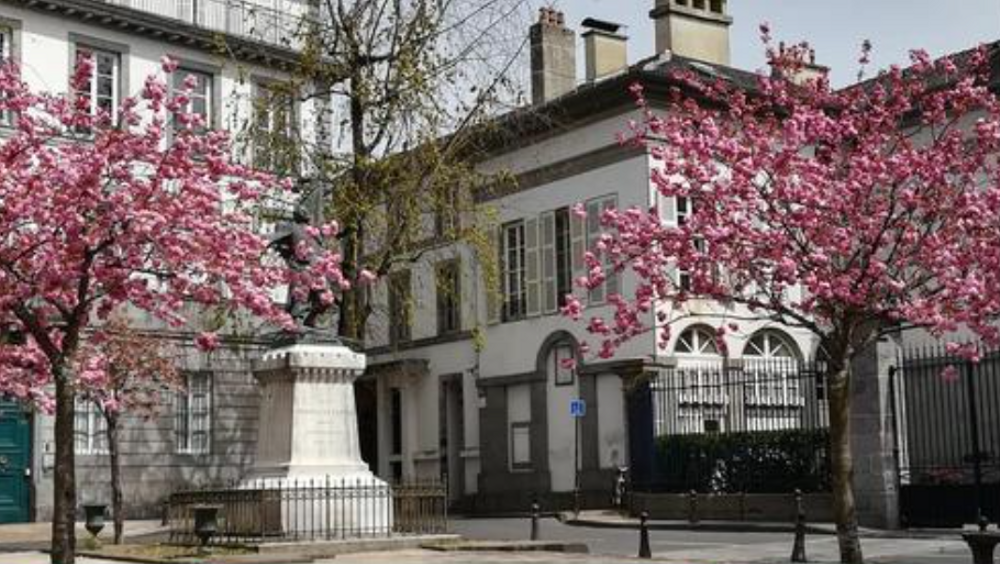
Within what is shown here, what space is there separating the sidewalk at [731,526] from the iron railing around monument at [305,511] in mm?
4352

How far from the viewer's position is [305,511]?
18500mm

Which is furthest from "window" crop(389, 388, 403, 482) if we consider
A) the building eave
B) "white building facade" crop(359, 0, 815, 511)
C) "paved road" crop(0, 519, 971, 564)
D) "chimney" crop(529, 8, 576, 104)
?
"paved road" crop(0, 519, 971, 564)

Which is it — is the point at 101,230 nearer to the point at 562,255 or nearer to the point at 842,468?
the point at 842,468

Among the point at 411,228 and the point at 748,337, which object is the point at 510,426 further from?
the point at 411,228

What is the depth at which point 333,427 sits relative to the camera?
63.6 ft

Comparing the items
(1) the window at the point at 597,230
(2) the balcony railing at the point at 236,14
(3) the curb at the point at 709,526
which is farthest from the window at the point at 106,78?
(3) the curb at the point at 709,526

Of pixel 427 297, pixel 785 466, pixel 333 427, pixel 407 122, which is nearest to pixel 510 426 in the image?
pixel 427 297

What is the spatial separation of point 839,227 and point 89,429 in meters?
21.2

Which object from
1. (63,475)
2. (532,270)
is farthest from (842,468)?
(532,270)

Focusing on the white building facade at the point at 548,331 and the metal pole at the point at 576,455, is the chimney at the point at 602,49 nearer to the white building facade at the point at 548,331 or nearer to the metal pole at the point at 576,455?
the white building facade at the point at 548,331

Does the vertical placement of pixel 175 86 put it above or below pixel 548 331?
above

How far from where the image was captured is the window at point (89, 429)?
3122 centimetres

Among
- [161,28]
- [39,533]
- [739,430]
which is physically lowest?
[39,533]

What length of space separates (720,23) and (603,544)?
20.5 m
